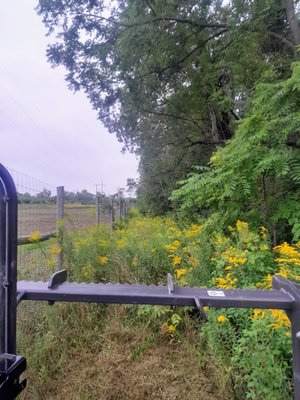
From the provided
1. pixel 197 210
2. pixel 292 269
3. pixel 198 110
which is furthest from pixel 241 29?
pixel 292 269

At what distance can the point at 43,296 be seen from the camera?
3.54 ft

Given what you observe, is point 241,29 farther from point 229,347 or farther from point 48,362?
point 48,362

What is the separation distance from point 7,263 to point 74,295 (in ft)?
1.13

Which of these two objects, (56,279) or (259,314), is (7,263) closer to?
(56,279)

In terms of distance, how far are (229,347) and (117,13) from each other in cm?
679

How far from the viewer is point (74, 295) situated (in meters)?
1.04

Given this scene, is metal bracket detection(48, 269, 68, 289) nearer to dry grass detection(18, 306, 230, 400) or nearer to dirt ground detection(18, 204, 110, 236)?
dry grass detection(18, 306, 230, 400)

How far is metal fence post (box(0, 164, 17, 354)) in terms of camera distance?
0.77 m

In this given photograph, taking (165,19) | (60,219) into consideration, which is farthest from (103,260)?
(165,19)

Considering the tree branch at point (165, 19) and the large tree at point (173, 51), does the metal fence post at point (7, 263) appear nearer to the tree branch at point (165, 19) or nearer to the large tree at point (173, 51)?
the large tree at point (173, 51)

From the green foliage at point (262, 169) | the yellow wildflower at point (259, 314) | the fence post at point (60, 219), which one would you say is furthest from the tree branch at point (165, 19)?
the yellow wildflower at point (259, 314)

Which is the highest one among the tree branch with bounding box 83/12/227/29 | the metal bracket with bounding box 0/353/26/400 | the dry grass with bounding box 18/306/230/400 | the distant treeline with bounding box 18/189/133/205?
the tree branch with bounding box 83/12/227/29

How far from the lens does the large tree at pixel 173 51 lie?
5711 millimetres

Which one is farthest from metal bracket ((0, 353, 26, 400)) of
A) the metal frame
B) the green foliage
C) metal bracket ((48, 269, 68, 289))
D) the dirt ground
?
the green foliage
